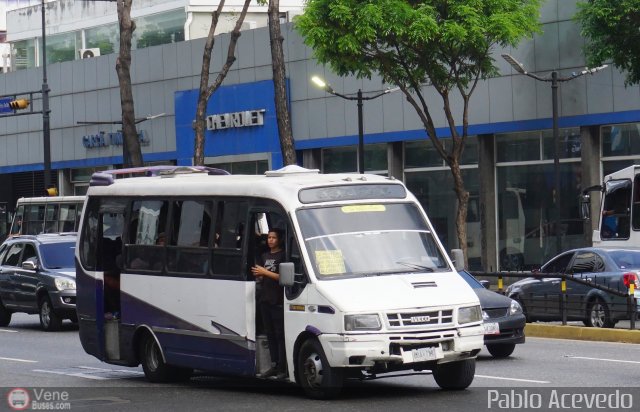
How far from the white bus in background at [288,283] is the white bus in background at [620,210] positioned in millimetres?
16278

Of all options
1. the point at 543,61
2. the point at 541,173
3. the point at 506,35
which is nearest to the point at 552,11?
the point at 543,61

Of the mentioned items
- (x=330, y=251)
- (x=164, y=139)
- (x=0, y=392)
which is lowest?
(x=0, y=392)

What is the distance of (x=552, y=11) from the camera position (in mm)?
39812

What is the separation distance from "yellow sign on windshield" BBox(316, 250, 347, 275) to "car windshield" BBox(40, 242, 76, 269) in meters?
14.0

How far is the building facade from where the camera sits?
39.2 meters

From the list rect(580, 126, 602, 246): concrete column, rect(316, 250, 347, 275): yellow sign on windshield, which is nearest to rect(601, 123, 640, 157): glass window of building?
rect(580, 126, 602, 246): concrete column

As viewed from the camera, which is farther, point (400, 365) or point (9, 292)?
point (9, 292)

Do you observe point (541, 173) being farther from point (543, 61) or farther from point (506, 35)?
point (506, 35)

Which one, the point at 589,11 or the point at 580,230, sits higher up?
the point at 589,11

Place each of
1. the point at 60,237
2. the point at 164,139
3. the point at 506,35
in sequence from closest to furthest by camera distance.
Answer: the point at 60,237 → the point at 506,35 → the point at 164,139

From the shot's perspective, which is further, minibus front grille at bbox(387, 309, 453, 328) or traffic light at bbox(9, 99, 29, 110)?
traffic light at bbox(9, 99, 29, 110)

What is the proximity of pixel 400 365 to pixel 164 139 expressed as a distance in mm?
41651

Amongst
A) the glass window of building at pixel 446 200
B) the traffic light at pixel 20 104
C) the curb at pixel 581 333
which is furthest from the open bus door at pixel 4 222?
the curb at pixel 581 333

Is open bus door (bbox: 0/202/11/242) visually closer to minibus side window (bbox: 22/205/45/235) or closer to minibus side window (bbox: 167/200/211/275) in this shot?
minibus side window (bbox: 22/205/45/235)
